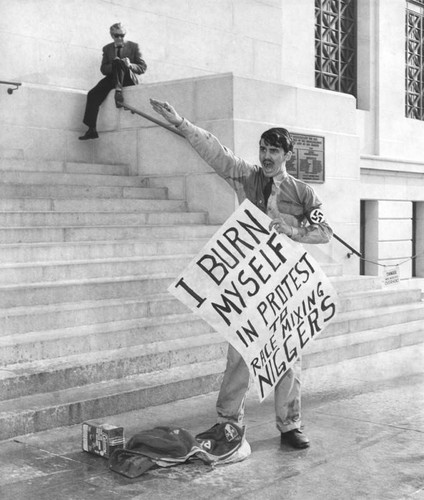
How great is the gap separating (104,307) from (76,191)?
320cm

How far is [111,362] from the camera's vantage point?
729 centimetres

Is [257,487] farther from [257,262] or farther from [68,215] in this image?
[68,215]

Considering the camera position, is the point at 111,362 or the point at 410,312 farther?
the point at 410,312

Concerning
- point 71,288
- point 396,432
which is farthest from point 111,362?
point 396,432

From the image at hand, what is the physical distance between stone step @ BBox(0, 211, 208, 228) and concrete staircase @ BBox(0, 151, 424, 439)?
1cm

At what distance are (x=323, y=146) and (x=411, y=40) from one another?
11535 mm

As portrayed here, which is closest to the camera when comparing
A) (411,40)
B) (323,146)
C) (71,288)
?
(71,288)

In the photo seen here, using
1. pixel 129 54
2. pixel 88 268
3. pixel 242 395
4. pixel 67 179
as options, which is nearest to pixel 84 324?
pixel 88 268

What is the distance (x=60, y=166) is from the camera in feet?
39.5

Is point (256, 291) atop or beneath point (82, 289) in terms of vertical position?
atop

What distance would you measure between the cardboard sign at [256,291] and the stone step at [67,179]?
5.40 m

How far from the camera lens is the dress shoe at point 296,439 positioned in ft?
19.5

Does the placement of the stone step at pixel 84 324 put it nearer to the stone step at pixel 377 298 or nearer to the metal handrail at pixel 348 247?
the stone step at pixel 377 298

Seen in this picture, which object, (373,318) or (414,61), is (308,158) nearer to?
(373,318)
